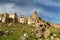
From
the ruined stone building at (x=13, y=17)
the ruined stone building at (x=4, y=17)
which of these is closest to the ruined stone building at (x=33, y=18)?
the ruined stone building at (x=13, y=17)

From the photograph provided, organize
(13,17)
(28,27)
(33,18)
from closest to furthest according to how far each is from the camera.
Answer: (28,27), (33,18), (13,17)

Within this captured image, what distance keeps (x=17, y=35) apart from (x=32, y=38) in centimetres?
576

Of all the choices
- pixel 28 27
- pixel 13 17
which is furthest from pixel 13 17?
pixel 28 27

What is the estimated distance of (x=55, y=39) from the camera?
64.4 m

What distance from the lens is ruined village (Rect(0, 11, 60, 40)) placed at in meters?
66.5

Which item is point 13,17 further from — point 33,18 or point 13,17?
point 33,18

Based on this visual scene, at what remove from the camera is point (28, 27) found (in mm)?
82188

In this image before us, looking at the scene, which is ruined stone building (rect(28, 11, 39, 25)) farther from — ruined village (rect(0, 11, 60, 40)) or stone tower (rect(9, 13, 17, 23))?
stone tower (rect(9, 13, 17, 23))

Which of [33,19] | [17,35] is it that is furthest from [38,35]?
[33,19]

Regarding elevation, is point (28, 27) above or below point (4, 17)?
Answer: below

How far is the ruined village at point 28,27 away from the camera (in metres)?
66.5

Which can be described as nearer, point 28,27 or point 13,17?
point 28,27

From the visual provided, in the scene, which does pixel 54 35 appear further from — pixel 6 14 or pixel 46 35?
pixel 6 14

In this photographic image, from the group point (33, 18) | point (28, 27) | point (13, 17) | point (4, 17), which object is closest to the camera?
point (28, 27)
